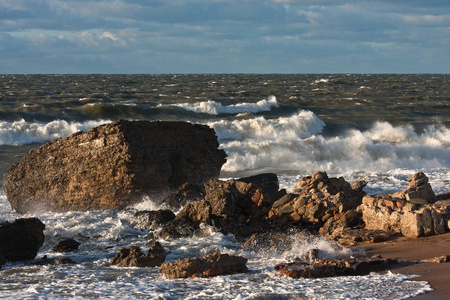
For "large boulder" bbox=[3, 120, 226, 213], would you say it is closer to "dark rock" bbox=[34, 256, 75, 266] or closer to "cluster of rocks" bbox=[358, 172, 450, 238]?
"dark rock" bbox=[34, 256, 75, 266]

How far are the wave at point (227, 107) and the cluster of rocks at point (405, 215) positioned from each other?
25611 millimetres

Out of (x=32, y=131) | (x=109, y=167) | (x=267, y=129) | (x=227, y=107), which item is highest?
(x=227, y=107)

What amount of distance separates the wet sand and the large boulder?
4.18 m

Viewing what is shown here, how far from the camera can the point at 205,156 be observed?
453 inches

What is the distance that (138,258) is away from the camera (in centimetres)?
707

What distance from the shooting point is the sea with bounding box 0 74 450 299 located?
592 cm

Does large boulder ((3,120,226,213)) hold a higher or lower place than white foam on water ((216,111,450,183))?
higher

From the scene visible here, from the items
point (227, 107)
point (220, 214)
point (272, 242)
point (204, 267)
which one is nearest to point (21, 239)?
point (204, 267)

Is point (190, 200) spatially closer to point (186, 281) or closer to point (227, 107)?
point (186, 281)

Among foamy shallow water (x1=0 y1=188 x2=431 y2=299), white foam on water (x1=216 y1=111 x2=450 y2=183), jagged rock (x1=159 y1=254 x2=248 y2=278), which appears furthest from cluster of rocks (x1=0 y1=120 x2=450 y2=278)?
white foam on water (x1=216 y1=111 x2=450 y2=183)

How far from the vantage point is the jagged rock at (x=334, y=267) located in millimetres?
6289

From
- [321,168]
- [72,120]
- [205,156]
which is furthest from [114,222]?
[72,120]

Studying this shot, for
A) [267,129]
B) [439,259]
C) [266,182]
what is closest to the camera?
[439,259]

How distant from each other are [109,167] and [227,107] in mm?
26429
